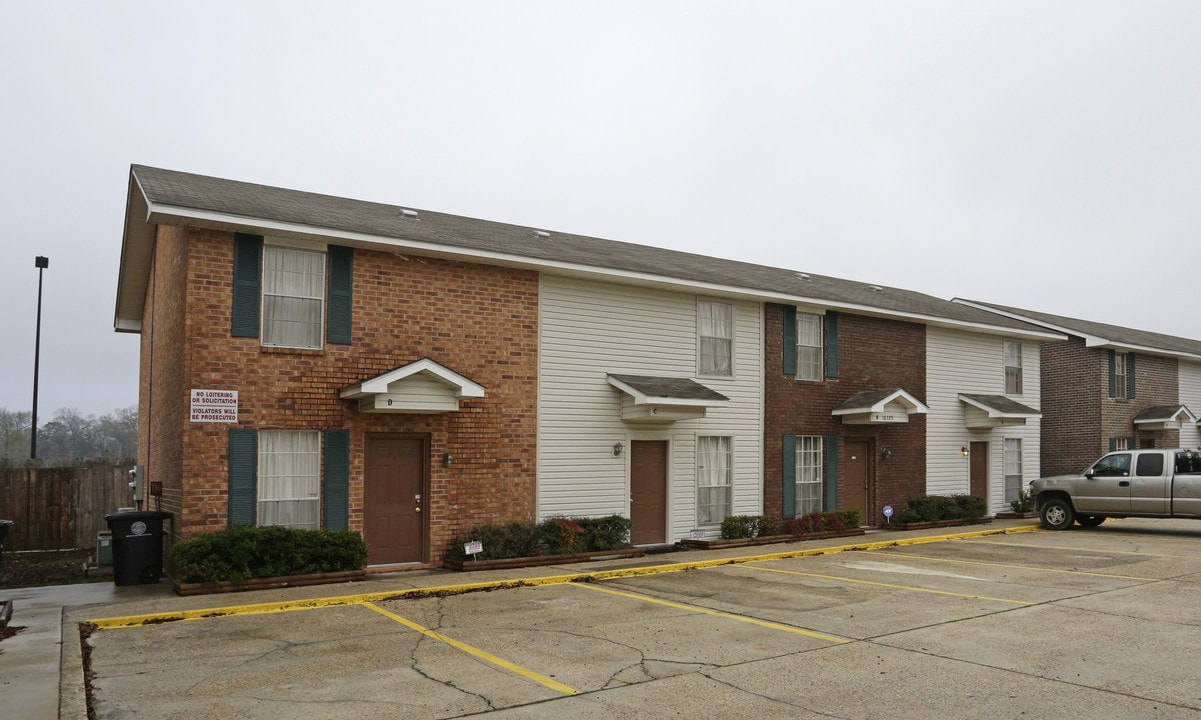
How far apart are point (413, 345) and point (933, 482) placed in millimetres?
14288

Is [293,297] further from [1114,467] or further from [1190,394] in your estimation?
[1190,394]

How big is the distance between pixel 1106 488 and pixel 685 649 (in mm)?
15102

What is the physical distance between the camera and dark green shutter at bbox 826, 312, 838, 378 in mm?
20562

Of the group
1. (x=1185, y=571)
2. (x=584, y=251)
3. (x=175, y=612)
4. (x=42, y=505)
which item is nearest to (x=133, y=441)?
(x=42, y=505)

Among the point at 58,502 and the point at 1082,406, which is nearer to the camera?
the point at 58,502

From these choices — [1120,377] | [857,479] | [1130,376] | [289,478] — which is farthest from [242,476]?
[1130,376]

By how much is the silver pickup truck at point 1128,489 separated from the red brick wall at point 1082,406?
6.80 m

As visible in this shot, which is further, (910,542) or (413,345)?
(910,542)

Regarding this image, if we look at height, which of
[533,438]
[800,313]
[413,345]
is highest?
[800,313]

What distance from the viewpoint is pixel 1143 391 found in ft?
94.7

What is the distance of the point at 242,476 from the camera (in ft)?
42.7

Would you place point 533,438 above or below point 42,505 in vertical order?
above

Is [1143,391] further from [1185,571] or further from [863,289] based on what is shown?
[1185,571]

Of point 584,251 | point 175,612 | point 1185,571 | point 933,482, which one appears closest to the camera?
point 175,612
